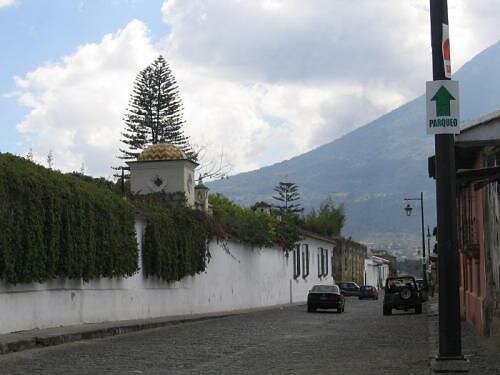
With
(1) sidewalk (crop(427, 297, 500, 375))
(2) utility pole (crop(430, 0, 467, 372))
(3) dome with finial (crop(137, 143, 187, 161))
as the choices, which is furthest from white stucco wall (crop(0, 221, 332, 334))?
(2) utility pole (crop(430, 0, 467, 372))

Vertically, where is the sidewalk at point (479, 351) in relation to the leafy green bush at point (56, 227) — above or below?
below

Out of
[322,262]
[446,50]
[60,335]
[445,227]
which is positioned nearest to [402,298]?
[60,335]

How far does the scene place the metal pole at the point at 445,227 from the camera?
444 inches

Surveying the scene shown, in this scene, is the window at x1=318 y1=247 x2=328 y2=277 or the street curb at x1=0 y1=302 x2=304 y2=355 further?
the window at x1=318 y1=247 x2=328 y2=277

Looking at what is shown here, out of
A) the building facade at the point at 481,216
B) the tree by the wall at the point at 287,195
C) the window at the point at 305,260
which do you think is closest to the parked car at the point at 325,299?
the building facade at the point at 481,216

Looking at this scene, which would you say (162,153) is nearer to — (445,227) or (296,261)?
(296,261)

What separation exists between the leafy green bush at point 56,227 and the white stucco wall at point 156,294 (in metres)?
0.46

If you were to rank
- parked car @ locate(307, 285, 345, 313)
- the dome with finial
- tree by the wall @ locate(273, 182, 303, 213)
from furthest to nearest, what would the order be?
1. tree by the wall @ locate(273, 182, 303, 213)
2. the dome with finial
3. parked car @ locate(307, 285, 345, 313)

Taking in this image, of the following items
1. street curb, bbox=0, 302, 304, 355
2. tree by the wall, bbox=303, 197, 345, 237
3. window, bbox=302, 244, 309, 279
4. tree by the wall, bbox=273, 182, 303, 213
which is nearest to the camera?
street curb, bbox=0, 302, 304, 355

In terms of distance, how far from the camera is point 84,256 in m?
22.6

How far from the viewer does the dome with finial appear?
39.8m

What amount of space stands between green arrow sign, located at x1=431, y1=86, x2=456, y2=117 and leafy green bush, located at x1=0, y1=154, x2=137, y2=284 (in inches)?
418

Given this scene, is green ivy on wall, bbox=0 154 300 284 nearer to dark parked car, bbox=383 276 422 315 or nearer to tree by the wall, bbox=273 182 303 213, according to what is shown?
dark parked car, bbox=383 276 422 315

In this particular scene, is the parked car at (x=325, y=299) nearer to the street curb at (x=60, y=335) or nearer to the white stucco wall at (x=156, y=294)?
the white stucco wall at (x=156, y=294)
